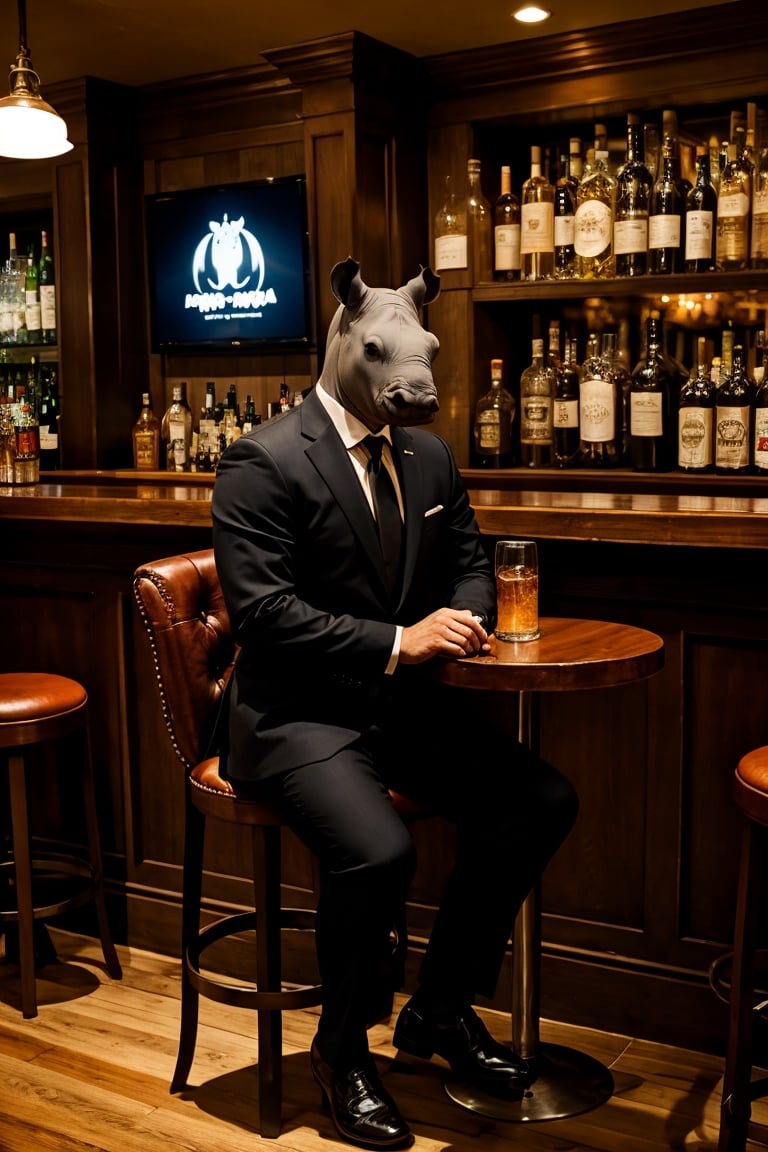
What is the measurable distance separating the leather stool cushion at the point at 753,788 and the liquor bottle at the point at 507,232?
2.59 metres

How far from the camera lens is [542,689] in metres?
1.89

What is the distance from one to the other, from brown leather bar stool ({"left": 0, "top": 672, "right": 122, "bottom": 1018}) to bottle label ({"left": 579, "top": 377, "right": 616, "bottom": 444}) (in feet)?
6.33

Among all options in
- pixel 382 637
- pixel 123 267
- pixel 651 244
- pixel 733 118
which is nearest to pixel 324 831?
pixel 382 637

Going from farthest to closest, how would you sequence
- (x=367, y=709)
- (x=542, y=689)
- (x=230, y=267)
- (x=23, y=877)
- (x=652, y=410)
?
(x=230, y=267)
(x=652, y=410)
(x=23, y=877)
(x=367, y=709)
(x=542, y=689)

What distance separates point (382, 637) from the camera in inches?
80.8

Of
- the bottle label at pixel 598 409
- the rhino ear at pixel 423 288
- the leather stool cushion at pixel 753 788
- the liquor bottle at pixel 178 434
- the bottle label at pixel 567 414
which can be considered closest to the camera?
the leather stool cushion at pixel 753 788

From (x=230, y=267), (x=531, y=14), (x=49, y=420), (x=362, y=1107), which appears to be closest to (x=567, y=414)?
(x=531, y=14)

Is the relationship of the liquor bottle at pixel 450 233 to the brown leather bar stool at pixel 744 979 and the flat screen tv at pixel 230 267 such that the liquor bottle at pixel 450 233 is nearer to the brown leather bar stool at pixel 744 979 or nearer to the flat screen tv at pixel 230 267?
the flat screen tv at pixel 230 267

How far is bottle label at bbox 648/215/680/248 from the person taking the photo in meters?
3.87

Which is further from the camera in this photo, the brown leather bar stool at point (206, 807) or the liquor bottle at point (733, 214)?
the liquor bottle at point (733, 214)

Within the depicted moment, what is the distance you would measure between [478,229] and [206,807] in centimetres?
268

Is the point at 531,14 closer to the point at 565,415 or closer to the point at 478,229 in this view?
the point at 478,229

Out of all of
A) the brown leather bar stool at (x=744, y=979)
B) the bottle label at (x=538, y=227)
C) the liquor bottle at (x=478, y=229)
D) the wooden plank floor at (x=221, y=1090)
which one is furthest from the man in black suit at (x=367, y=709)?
the liquor bottle at (x=478, y=229)

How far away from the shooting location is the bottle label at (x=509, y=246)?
422cm
